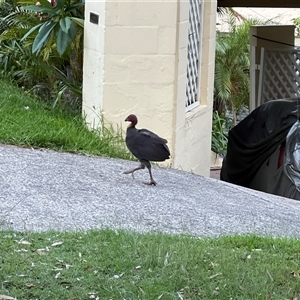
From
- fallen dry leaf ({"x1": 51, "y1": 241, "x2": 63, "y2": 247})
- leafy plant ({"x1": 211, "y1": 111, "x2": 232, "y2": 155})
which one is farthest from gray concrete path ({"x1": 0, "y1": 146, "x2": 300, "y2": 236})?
leafy plant ({"x1": 211, "y1": 111, "x2": 232, "y2": 155})

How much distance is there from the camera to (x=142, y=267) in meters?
4.98

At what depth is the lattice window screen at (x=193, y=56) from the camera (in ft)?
33.7

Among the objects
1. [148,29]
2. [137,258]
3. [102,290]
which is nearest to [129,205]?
[137,258]

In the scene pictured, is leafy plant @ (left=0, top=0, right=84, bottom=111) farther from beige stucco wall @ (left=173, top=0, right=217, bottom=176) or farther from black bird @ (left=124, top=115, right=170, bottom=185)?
black bird @ (left=124, top=115, right=170, bottom=185)

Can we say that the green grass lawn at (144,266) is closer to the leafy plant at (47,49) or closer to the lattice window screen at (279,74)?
the leafy plant at (47,49)

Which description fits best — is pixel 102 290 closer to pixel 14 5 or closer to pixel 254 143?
pixel 254 143

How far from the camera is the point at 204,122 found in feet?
35.7

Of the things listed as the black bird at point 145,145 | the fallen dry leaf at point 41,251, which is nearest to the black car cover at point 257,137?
the black bird at point 145,145

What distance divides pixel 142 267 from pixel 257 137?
6.45 m

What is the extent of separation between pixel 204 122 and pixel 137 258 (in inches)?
233

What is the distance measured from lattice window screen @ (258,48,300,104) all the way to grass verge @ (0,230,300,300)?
8201mm

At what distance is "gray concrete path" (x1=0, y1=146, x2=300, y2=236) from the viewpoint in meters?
6.34

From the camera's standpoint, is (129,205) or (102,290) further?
(129,205)

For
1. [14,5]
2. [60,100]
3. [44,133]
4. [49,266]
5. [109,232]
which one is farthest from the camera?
[14,5]
